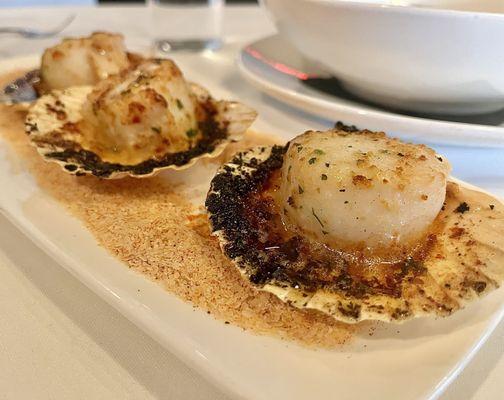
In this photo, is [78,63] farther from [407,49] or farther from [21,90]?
[407,49]

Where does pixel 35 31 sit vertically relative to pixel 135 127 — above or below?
below

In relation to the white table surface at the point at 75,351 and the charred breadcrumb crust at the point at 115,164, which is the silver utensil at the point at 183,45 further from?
the white table surface at the point at 75,351

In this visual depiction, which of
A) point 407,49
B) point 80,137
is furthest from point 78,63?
point 407,49

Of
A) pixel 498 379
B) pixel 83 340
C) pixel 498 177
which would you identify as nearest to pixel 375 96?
pixel 498 177

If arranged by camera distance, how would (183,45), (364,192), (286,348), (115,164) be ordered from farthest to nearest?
(183,45) → (115,164) → (364,192) → (286,348)

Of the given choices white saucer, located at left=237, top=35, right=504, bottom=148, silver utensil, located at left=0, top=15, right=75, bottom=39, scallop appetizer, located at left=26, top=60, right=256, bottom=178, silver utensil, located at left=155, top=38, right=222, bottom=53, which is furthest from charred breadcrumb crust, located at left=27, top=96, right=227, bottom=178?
silver utensil, located at left=0, top=15, right=75, bottom=39

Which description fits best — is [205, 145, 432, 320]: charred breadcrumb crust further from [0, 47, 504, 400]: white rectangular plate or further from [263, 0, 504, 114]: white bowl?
[263, 0, 504, 114]: white bowl

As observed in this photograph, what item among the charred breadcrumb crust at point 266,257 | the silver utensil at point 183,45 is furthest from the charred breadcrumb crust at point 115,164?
the silver utensil at point 183,45
